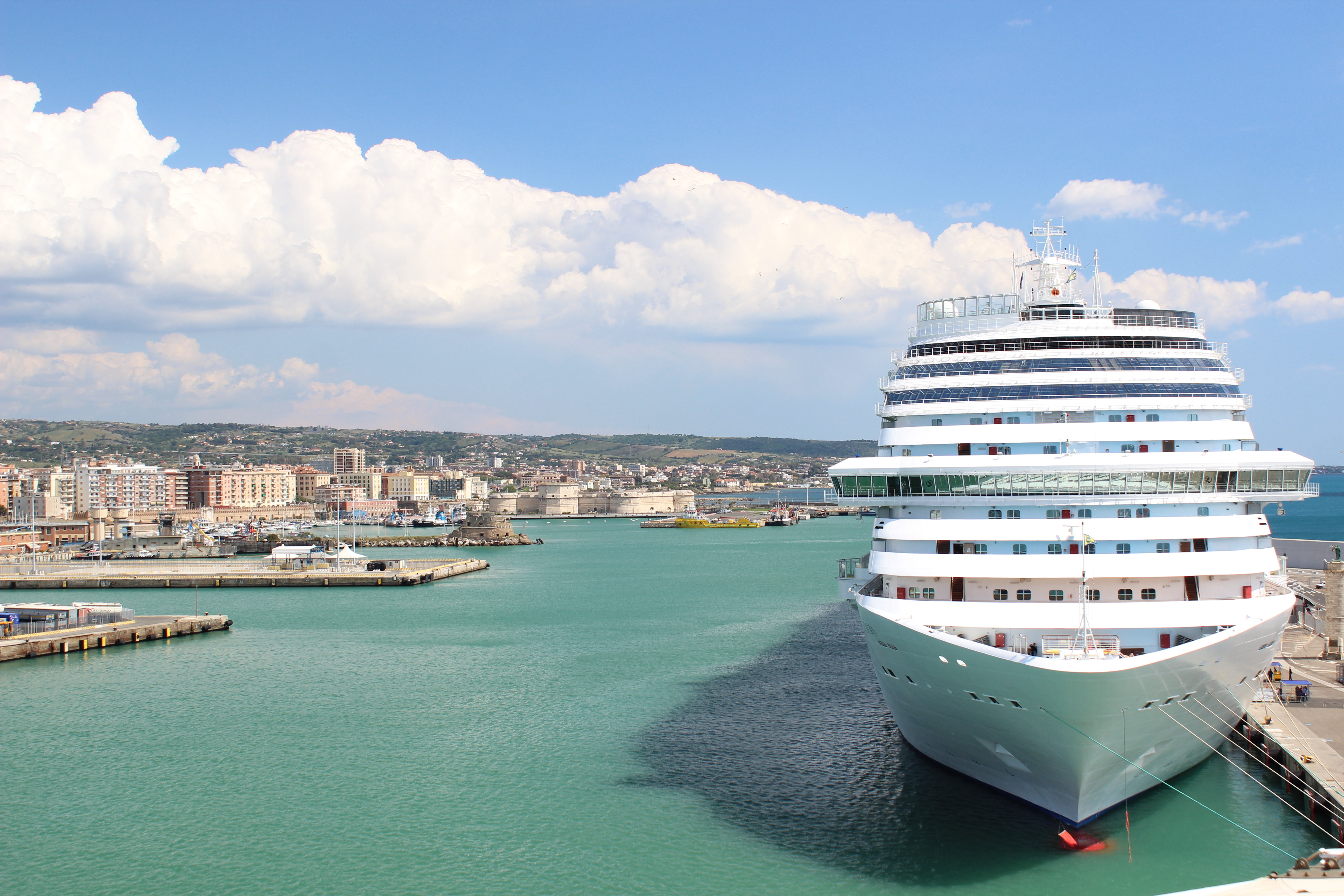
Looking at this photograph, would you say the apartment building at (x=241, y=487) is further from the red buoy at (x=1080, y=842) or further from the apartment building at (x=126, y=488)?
the red buoy at (x=1080, y=842)

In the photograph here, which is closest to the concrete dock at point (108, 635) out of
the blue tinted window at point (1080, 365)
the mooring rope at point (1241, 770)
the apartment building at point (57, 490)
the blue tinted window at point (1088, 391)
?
the blue tinted window at point (1088, 391)

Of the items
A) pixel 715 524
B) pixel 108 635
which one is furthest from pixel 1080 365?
pixel 715 524

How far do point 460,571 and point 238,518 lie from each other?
94833 mm

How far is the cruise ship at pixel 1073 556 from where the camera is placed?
1588 centimetres

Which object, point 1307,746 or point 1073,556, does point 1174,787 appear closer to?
point 1307,746

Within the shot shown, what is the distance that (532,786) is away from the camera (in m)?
21.0

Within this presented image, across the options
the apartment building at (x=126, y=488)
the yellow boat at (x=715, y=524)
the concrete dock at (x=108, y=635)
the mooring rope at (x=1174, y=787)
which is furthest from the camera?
the apartment building at (x=126, y=488)

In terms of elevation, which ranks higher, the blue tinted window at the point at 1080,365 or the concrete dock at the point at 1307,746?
the blue tinted window at the point at 1080,365

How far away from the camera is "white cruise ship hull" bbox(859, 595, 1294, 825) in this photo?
15.1m

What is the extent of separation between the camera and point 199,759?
23266 mm

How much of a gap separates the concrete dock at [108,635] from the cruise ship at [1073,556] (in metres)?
33.4

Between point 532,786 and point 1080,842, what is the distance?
1074 cm

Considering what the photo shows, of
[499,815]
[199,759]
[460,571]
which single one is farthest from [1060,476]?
[460,571]

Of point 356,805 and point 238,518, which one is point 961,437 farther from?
point 238,518
